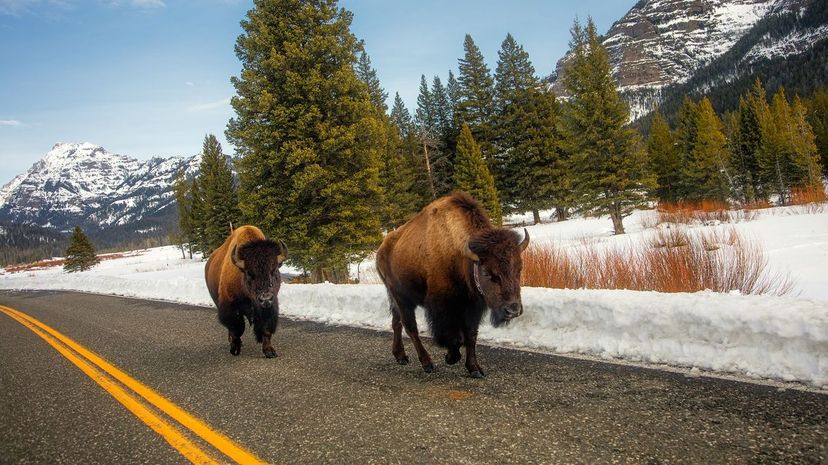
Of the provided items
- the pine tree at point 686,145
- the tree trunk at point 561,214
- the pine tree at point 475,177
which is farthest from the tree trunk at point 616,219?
the pine tree at point 686,145

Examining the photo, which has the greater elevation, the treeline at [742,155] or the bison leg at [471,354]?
the treeline at [742,155]

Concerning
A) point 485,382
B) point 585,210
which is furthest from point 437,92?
point 485,382

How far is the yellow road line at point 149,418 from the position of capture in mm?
3398

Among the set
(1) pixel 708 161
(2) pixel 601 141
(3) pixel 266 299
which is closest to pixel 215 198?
(2) pixel 601 141

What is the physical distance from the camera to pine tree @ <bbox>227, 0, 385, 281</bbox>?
51.4 ft

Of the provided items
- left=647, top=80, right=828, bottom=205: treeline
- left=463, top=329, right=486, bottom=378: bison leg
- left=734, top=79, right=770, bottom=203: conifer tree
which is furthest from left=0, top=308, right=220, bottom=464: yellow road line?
left=734, top=79, right=770, bottom=203: conifer tree

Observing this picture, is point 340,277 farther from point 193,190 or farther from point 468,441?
point 193,190

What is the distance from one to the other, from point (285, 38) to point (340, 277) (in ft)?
30.2

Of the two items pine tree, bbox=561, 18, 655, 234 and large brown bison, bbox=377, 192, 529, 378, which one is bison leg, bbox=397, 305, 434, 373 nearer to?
large brown bison, bbox=377, 192, 529, 378

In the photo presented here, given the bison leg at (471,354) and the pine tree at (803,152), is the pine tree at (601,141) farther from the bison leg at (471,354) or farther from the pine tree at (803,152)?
the pine tree at (803,152)

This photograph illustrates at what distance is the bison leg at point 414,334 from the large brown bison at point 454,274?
0.01 metres

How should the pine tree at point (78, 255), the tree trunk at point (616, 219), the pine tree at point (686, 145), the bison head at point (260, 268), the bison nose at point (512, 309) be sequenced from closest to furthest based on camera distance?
the bison nose at point (512, 309) → the bison head at point (260, 268) → the tree trunk at point (616, 219) → the pine tree at point (686, 145) → the pine tree at point (78, 255)

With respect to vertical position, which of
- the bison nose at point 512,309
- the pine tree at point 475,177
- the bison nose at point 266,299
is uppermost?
the pine tree at point 475,177

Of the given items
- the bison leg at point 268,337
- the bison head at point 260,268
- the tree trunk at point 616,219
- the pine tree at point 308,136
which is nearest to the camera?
the bison head at point 260,268
